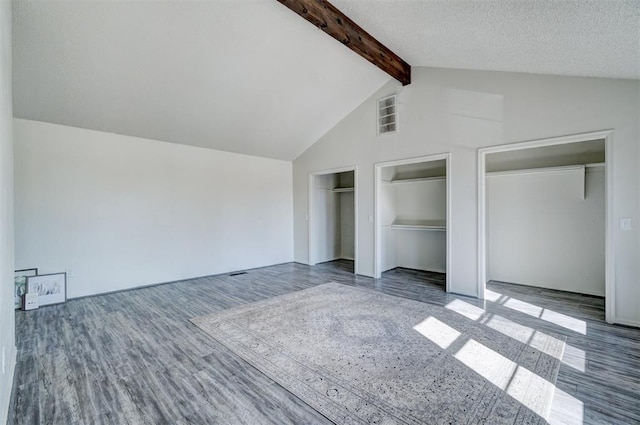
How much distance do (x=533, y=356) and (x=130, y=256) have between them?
5.66 metres

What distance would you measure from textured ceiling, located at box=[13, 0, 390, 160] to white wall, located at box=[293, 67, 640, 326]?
2.91 ft

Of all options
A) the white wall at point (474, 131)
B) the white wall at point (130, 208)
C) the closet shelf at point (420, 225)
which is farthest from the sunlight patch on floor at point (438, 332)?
the white wall at point (130, 208)

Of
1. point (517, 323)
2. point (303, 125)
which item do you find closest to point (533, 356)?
point (517, 323)

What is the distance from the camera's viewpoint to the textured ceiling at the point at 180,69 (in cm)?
297

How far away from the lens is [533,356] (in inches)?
98.8

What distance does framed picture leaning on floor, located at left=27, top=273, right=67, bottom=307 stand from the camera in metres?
3.82

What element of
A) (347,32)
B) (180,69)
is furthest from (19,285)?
(347,32)

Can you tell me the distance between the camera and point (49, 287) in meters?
3.92

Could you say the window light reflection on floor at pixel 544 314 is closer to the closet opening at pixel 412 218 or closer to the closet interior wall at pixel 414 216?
the closet opening at pixel 412 218

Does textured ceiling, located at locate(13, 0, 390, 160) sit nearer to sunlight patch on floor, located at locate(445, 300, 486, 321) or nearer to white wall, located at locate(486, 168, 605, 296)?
white wall, located at locate(486, 168, 605, 296)

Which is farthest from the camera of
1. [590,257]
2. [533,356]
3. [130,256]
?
[130,256]

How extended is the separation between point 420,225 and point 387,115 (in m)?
2.42

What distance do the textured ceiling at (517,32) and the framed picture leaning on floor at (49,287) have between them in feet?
17.5

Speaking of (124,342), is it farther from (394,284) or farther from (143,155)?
(394,284)
